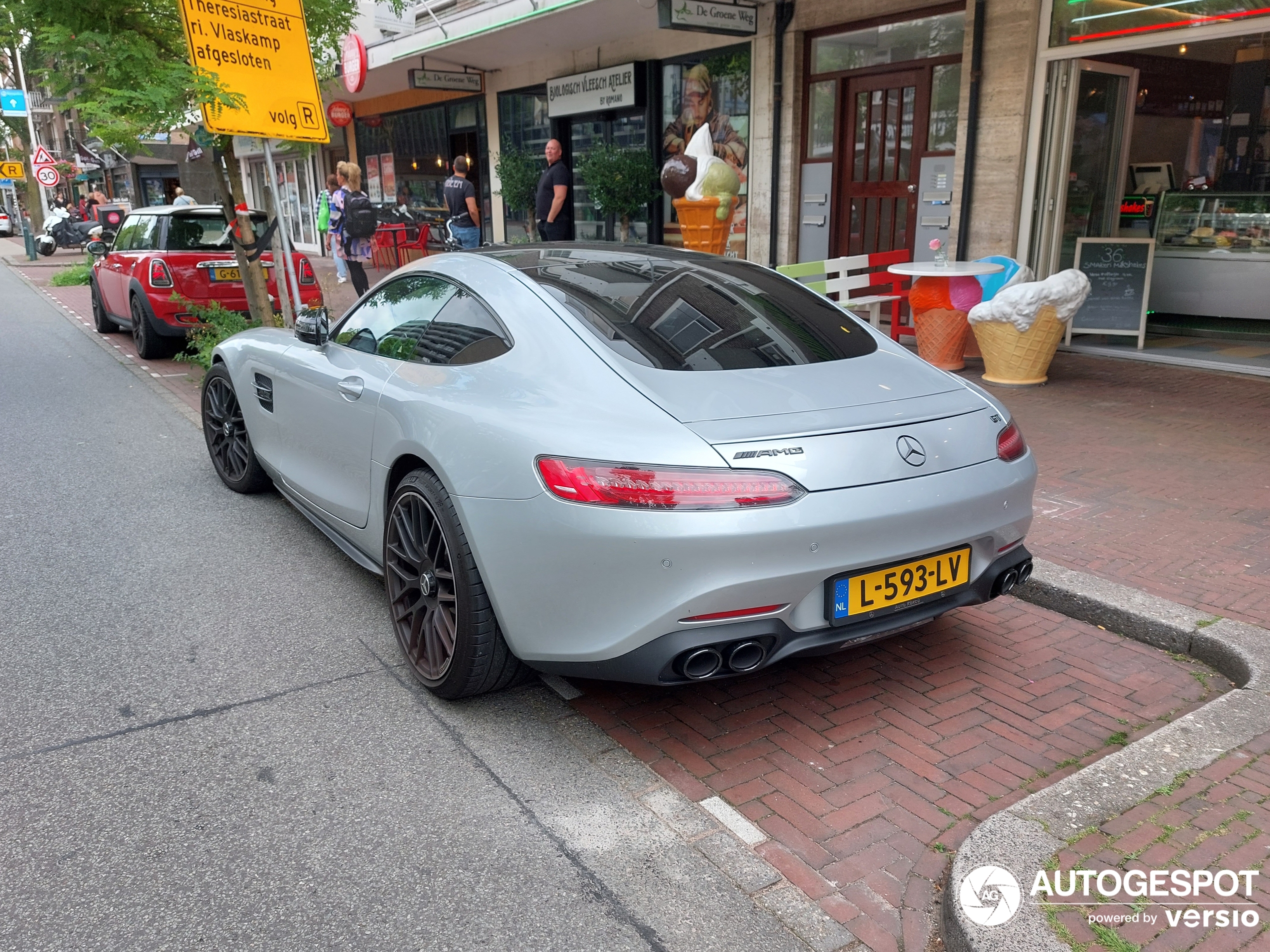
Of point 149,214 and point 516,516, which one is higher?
point 149,214

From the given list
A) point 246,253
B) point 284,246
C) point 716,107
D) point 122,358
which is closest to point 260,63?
point 284,246

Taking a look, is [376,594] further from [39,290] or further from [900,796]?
[39,290]

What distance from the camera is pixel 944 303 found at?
320 inches

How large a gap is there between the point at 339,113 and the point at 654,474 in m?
20.1

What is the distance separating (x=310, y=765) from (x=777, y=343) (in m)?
2.06

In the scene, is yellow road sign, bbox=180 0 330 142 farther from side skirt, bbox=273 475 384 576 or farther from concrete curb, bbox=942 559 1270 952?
concrete curb, bbox=942 559 1270 952

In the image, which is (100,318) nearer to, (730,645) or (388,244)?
(388,244)

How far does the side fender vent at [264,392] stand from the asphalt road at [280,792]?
29.5 inches

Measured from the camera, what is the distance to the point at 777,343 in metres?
3.40

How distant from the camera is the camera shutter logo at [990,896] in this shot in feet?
7.33

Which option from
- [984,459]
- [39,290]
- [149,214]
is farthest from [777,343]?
[39,290]

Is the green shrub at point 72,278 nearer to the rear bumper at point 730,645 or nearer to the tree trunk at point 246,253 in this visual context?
the tree trunk at point 246,253

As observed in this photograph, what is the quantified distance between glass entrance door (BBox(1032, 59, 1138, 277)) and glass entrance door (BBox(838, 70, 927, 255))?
134cm

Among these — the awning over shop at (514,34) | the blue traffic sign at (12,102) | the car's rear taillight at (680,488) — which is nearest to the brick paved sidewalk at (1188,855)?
the car's rear taillight at (680,488)
